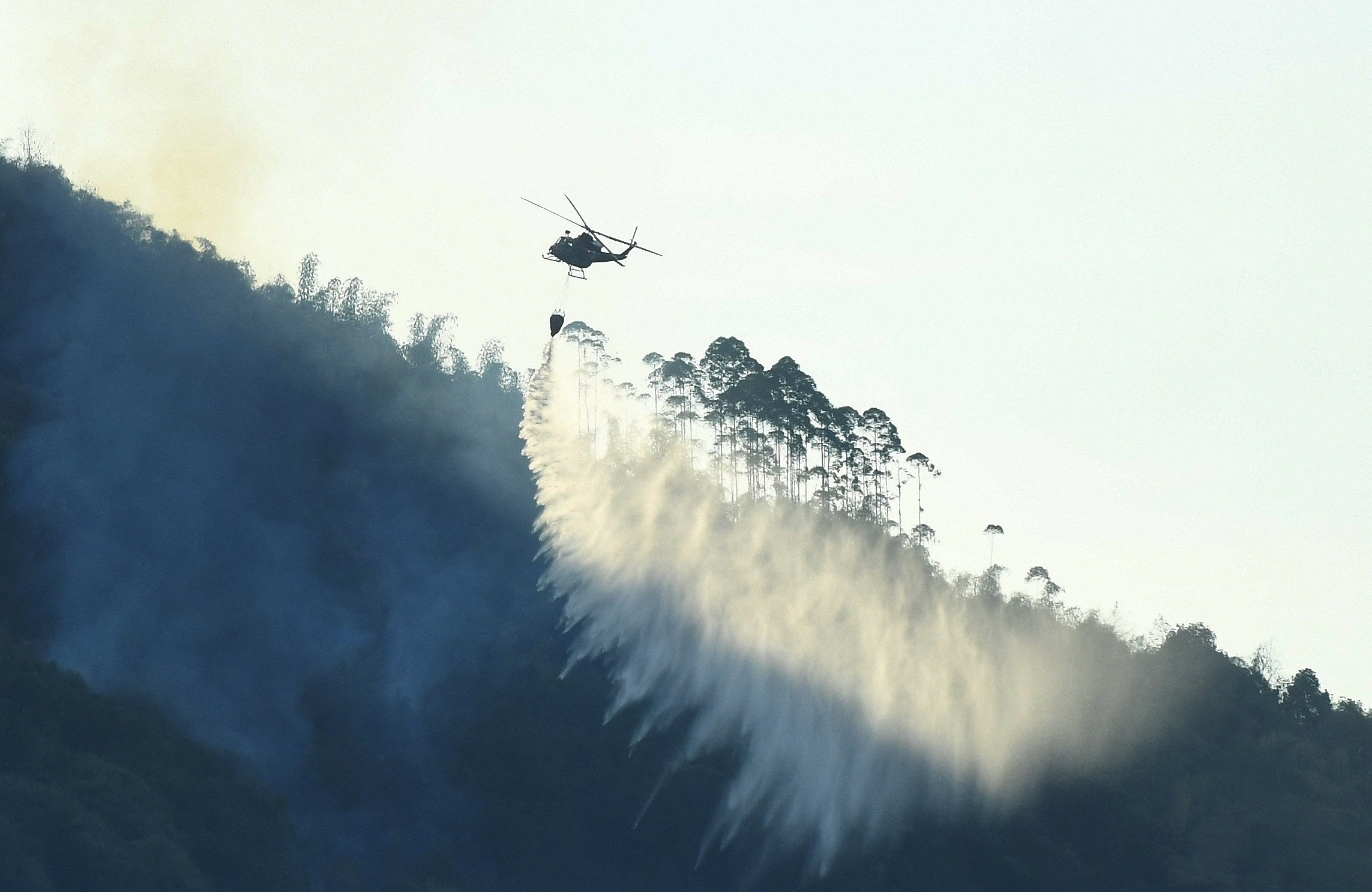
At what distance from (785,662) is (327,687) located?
3509cm

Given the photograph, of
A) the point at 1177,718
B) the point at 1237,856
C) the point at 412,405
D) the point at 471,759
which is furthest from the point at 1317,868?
the point at 412,405

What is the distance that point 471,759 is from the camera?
120938 millimetres

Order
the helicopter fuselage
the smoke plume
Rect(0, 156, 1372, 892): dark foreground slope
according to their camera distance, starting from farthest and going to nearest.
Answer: the smoke plume, Rect(0, 156, 1372, 892): dark foreground slope, the helicopter fuselage

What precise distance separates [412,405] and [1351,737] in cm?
10215

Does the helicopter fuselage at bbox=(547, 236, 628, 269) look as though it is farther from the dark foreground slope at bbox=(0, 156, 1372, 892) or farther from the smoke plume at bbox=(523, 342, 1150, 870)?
the dark foreground slope at bbox=(0, 156, 1372, 892)

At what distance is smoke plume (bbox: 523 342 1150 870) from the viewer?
4729 inches

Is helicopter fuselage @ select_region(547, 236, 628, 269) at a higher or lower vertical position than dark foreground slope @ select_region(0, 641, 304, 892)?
higher

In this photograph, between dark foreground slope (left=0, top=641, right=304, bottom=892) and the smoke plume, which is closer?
dark foreground slope (left=0, top=641, right=304, bottom=892)

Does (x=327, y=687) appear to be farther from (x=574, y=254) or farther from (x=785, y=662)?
(x=574, y=254)

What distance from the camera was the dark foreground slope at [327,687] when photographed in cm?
10744

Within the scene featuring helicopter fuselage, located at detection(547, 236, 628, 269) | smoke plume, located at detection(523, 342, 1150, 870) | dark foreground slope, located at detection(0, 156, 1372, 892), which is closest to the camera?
helicopter fuselage, located at detection(547, 236, 628, 269)

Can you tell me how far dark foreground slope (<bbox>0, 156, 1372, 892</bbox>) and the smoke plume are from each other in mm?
2976

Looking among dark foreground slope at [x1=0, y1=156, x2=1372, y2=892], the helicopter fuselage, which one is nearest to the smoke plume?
dark foreground slope at [x1=0, y1=156, x2=1372, y2=892]

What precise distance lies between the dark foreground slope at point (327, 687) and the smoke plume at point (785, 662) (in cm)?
298
